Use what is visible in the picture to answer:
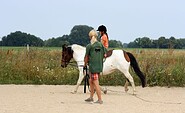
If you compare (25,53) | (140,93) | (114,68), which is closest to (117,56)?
(114,68)

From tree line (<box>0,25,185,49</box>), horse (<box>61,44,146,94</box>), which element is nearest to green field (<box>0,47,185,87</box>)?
horse (<box>61,44,146,94</box>)

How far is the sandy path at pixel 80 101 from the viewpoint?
10.1 metres

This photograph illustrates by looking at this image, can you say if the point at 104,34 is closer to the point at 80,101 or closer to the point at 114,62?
the point at 114,62

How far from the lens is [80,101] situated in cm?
1176

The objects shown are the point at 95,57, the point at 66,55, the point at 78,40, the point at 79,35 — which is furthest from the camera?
the point at 79,35

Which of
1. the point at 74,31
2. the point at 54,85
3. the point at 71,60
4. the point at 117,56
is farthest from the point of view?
the point at 74,31

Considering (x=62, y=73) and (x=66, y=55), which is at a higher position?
(x=66, y=55)

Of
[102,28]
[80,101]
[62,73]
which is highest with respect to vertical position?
[102,28]

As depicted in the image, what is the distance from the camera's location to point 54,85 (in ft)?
54.7

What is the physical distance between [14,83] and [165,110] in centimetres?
819

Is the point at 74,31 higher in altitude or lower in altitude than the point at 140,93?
higher

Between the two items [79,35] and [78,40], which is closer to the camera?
[78,40]

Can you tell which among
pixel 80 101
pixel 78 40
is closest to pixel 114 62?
pixel 80 101

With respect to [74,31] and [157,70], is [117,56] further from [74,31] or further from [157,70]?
[74,31]
